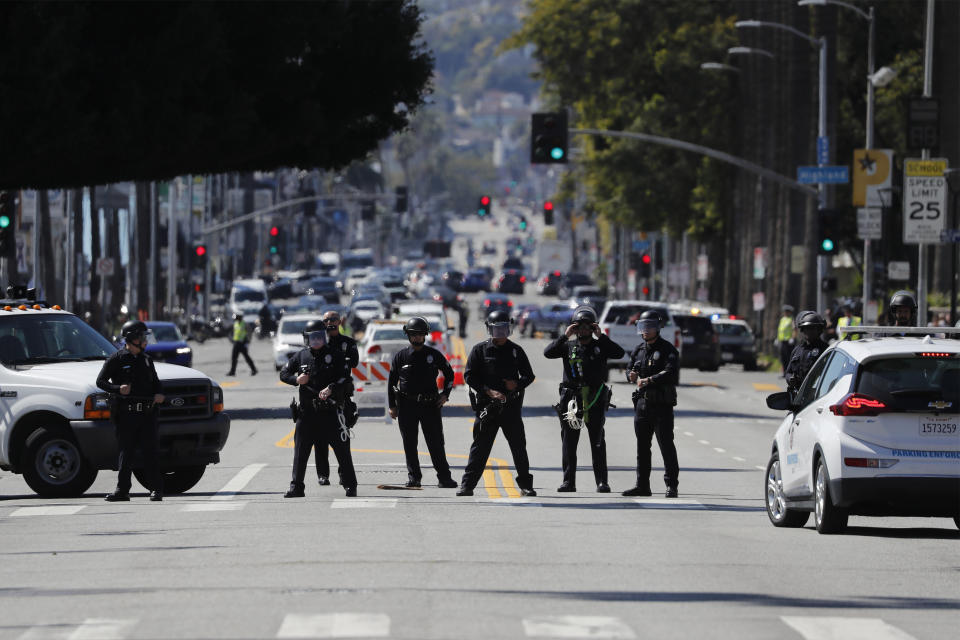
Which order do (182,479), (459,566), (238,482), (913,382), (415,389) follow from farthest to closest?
(238,482) < (182,479) < (415,389) < (913,382) < (459,566)

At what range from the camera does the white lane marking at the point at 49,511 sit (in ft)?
58.4

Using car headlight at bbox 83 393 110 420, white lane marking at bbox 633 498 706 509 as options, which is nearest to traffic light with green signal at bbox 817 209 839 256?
white lane marking at bbox 633 498 706 509

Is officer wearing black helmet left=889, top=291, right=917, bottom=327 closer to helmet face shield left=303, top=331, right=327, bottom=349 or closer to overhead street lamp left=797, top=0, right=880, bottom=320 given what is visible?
helmet face shield left=303, top=331, right=327, bottom=349

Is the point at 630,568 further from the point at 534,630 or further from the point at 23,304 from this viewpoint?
the point at 23,304

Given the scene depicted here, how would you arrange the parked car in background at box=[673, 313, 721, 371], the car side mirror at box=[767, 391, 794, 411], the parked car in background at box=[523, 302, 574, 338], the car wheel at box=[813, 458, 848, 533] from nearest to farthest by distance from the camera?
the car wheel at box=[813, 458, 848, 533]
the car side mirror at box=[767, 391, 794, 411]
the parked car in background at box=[673, 313, 721, 371]
the parked car in background at box=[523, 302, 574, 338]

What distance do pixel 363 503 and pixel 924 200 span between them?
16039mm

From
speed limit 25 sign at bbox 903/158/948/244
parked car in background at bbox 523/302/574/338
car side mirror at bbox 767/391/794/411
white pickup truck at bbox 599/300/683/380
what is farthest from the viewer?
parked car in background at bbox 523/302/574/338

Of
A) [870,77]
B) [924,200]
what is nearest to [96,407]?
[924,200]

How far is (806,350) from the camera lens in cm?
2008

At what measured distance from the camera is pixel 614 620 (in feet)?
34.2

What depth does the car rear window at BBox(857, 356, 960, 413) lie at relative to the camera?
14445mm

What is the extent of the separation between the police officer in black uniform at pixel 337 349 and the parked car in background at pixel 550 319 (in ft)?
Result: 180

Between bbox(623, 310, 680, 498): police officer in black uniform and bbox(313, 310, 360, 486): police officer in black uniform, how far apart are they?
9.57 feet

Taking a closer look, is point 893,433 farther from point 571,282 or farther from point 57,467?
point 571,282
